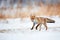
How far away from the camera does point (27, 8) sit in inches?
59.4

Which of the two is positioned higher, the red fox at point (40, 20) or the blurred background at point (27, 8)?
the blurred background at point (27, 8)

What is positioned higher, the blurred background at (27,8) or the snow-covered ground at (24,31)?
the blurred background at (27,8)

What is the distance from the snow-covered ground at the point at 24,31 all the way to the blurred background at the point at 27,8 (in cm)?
7

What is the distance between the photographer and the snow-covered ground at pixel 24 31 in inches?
58.1

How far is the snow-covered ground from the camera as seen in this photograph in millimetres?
1477

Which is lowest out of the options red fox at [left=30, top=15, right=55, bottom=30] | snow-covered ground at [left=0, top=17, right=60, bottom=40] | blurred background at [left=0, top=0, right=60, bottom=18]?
snow-covered ground at [left=0, top=17, right=60, bottom=40]

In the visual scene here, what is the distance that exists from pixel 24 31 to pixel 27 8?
0.28 meters

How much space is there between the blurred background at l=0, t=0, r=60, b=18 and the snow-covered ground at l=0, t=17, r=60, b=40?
0.07 m

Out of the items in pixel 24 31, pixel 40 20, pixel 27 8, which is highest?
pixel 27 8

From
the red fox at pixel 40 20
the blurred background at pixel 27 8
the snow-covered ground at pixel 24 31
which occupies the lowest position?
the snow-covered ground at pixel 24 31

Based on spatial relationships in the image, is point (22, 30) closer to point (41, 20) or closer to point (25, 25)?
point (25, 25)

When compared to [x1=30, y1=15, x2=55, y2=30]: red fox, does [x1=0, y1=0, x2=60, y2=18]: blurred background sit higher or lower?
higher

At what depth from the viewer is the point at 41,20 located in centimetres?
152

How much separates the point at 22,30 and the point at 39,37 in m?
0.22
